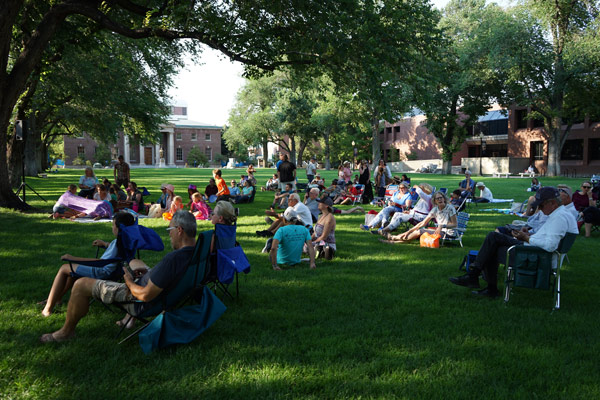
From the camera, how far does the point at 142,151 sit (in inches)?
3071

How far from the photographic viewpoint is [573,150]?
45.2m

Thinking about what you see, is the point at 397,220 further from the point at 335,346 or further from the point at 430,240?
the point at 335,346

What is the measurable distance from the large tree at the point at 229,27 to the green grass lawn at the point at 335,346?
5878 millimetres

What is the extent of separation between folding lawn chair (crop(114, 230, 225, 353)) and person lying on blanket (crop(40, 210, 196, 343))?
6cm

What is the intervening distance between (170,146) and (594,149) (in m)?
64.2

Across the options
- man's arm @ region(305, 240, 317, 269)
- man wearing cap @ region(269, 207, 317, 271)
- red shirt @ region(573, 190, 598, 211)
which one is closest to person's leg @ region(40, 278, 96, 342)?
man wearing cap @ region(269, 207, 317, 271)

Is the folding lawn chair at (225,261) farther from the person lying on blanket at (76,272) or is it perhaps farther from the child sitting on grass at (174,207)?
the child sitting on grass at (174,207)

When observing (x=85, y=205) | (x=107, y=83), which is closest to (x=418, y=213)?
(x=85, y=205)

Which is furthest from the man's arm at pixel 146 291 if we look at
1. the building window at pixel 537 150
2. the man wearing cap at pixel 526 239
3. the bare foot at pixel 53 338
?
the building window at pixel 537 150

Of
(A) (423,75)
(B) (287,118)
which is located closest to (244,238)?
(A) (423,75)

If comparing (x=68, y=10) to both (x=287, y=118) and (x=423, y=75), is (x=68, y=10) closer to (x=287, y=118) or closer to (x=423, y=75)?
(x=423, y=75)

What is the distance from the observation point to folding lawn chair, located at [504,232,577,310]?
201 inches

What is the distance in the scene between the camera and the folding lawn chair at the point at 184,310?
13.2 ft

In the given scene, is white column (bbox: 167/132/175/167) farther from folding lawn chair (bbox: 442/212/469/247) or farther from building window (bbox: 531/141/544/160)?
folding lawn chair (bbox: 442/212/469/247)
